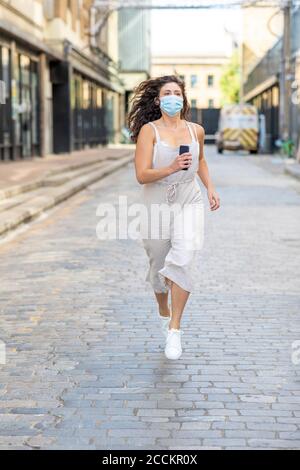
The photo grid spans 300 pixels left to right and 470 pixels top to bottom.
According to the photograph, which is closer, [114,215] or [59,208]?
[114,215]

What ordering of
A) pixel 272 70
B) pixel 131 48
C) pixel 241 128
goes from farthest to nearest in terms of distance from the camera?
pixel 131 48, pixel 272 70, pixel 241 128

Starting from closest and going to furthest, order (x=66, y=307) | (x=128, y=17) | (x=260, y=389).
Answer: (x=260, y=389)
(x=66, y=307)
(x=128, y=17)

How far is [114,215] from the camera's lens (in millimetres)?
13672

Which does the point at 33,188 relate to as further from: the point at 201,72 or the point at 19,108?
the point at 201,72

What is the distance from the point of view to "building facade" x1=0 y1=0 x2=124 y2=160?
25553mm

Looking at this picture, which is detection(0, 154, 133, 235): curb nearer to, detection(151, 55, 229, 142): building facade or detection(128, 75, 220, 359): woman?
detection(128, 75, 220, 359): woman

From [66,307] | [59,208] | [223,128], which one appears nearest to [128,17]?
[223,128]

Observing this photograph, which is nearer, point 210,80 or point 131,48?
point 131,48

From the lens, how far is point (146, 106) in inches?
205

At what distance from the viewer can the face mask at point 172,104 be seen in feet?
16.2

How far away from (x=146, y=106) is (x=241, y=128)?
38.5 metres

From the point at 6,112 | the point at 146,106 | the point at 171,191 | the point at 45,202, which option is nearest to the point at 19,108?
the point at 6,112
